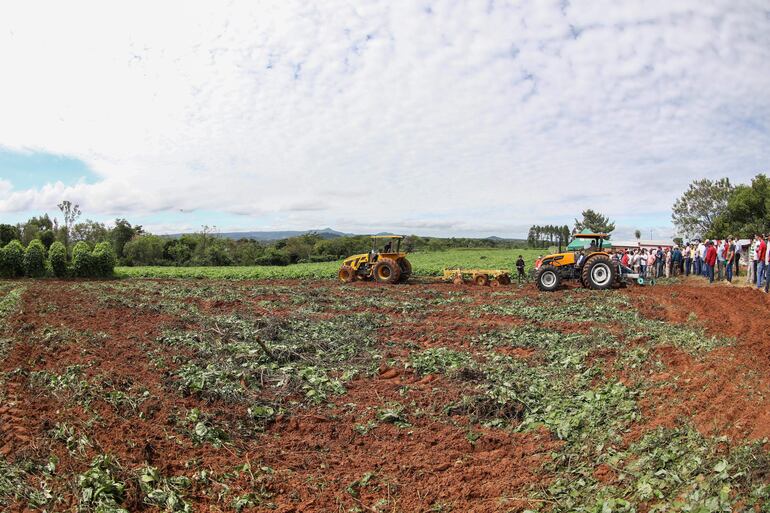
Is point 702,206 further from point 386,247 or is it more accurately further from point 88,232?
point 88,232

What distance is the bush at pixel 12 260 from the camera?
3122 cm

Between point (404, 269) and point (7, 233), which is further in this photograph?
point (7, 233)

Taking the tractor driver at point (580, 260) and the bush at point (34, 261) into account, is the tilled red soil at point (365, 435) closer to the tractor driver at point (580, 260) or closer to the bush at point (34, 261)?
the tractor driver at point (580, 260)

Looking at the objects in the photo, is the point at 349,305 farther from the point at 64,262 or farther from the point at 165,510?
the point at 64,262

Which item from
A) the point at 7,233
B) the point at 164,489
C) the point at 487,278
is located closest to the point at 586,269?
the point at 487,278

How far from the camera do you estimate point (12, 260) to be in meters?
31.4

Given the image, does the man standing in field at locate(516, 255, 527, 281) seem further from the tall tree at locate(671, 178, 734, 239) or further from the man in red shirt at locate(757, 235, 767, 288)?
the tall tree at locate(671, 178, 734, 239)

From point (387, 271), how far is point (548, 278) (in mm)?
6984

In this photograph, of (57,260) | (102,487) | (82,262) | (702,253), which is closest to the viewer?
(102,487)

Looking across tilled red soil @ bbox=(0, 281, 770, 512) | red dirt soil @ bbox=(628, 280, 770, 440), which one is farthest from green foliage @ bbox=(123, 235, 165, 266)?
red dirt soil @ bbox=(628, 280, 770, 440)

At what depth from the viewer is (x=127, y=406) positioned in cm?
652

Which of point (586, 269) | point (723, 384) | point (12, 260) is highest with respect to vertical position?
point (586, 269)

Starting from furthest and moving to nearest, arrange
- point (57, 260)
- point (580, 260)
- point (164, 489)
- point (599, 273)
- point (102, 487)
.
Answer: point (57, 260) < point (580, 260) < point (599, 273) < point (164, 489) < point (102, 487)

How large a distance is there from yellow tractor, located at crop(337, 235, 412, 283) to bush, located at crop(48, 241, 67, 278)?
71.4ft
